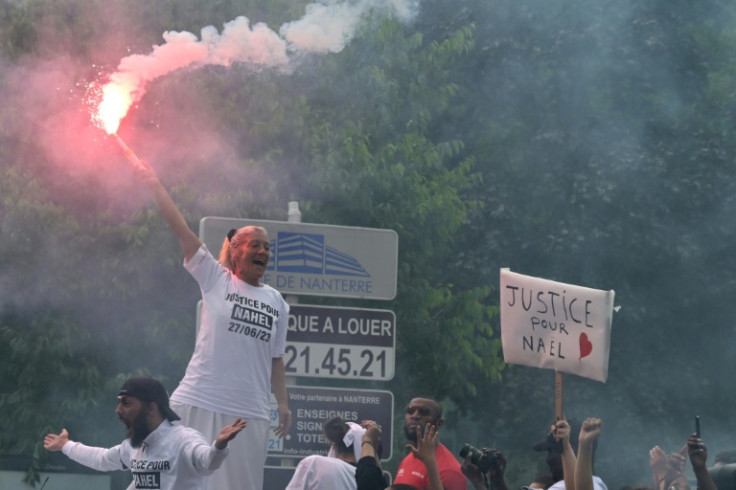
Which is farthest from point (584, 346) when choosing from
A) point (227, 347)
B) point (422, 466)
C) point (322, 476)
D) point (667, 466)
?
point (667, 466)

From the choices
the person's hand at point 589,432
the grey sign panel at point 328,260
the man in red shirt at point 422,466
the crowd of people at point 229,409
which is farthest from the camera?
the grey sign panel at point 328,260

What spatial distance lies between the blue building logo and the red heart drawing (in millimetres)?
3577

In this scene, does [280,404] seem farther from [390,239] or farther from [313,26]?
[313,26]

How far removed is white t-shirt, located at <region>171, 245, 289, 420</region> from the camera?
7661 millimetres

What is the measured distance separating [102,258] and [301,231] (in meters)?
5.78

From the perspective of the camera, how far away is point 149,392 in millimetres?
7211

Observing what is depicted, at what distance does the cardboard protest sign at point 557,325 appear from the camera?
8.13 metres

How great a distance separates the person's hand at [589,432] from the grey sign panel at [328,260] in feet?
14.9

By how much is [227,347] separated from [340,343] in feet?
12.7

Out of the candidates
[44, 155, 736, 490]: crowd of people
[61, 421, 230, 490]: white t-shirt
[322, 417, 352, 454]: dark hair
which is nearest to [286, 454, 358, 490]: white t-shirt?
[322, 417, 352, 454]: dark hair

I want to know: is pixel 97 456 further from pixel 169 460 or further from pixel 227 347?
pixel 227 347

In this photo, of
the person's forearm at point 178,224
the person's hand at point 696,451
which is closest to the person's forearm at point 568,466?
the person's hand at point 696,451

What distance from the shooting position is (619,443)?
25.0 meters

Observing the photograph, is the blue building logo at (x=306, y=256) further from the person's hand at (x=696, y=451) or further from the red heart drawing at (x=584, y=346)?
the person's hand at (x=696, y=451)
